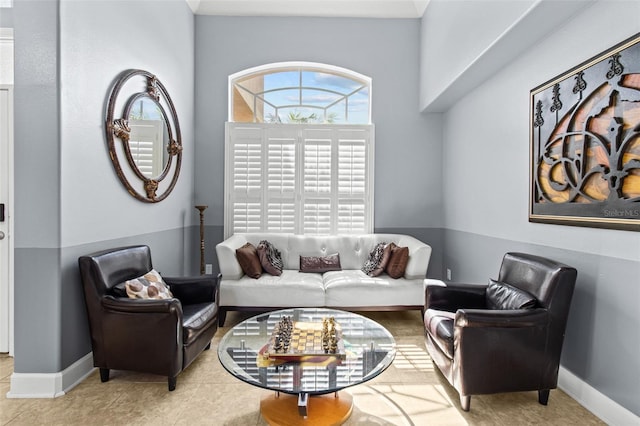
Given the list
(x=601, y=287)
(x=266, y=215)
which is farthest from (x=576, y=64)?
(x=266, y=215)

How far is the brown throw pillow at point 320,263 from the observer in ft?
13.6

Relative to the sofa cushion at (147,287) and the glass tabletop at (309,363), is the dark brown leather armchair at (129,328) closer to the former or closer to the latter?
the sofa cushion at (147,287)

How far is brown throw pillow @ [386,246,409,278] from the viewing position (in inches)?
150

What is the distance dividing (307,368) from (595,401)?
1.86 metres

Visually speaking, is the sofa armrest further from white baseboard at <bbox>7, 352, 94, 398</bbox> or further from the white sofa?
white baseboard at <bbox>7, 352, 94, 398</bbox>

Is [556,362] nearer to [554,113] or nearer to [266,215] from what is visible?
[554,113]

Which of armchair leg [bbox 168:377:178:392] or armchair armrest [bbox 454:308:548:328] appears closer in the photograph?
armchair armrest [bbox 454:308:548:328]

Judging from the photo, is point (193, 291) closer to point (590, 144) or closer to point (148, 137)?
point (148, 137)

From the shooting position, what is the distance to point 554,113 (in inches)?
99.3

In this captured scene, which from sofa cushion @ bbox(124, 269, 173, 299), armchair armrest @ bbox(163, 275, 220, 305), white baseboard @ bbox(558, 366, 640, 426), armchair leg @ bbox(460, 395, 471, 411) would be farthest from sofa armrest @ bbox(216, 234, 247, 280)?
white baseboard @ bbox(558, 366, 640, 426)

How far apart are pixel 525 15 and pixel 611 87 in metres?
0.74

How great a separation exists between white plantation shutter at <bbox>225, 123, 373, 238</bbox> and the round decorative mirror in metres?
0.85

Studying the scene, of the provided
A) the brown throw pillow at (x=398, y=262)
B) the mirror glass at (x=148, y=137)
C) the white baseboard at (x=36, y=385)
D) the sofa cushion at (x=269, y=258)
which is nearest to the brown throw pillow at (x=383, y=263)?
the brown throw pillow at (x=398, y=262)

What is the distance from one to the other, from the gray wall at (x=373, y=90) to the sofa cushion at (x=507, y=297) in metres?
2.02
